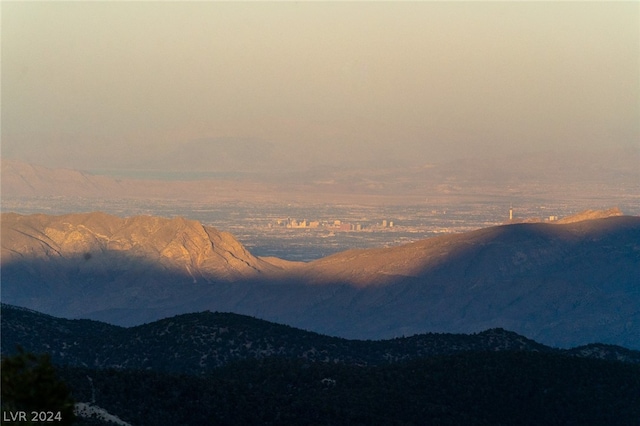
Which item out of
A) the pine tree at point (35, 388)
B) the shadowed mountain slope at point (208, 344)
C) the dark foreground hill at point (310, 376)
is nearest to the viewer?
the pine tree at point (35, 388)

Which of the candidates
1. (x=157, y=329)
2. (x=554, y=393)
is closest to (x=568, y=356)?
(x=554, y=393)

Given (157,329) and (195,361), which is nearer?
(195,361)

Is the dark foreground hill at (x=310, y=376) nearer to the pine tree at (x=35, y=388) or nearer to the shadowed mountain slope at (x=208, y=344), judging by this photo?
the shadowed mountain slope at (x=208, y=344)

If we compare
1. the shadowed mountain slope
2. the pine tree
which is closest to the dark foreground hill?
the shadowed mountain slope

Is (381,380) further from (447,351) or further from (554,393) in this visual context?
(447,351)

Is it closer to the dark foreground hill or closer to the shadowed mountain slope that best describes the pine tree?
the dark foreground hill

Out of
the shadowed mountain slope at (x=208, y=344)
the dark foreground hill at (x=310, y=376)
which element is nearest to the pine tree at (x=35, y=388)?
the dark foreground hill at (x=310, y=376)

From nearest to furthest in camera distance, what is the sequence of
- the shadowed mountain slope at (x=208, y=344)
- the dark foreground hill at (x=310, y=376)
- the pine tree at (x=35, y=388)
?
the pine tree at (x=35, y=388)
the dark foreground hill at (x=310, y=376)
the shadowed mountain slope at (x=208, y=344)

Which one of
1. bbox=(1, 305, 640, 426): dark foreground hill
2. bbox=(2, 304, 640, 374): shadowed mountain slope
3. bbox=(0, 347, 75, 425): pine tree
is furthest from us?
bbox=(2, 304, 640, 374): shadowed mountain slope
